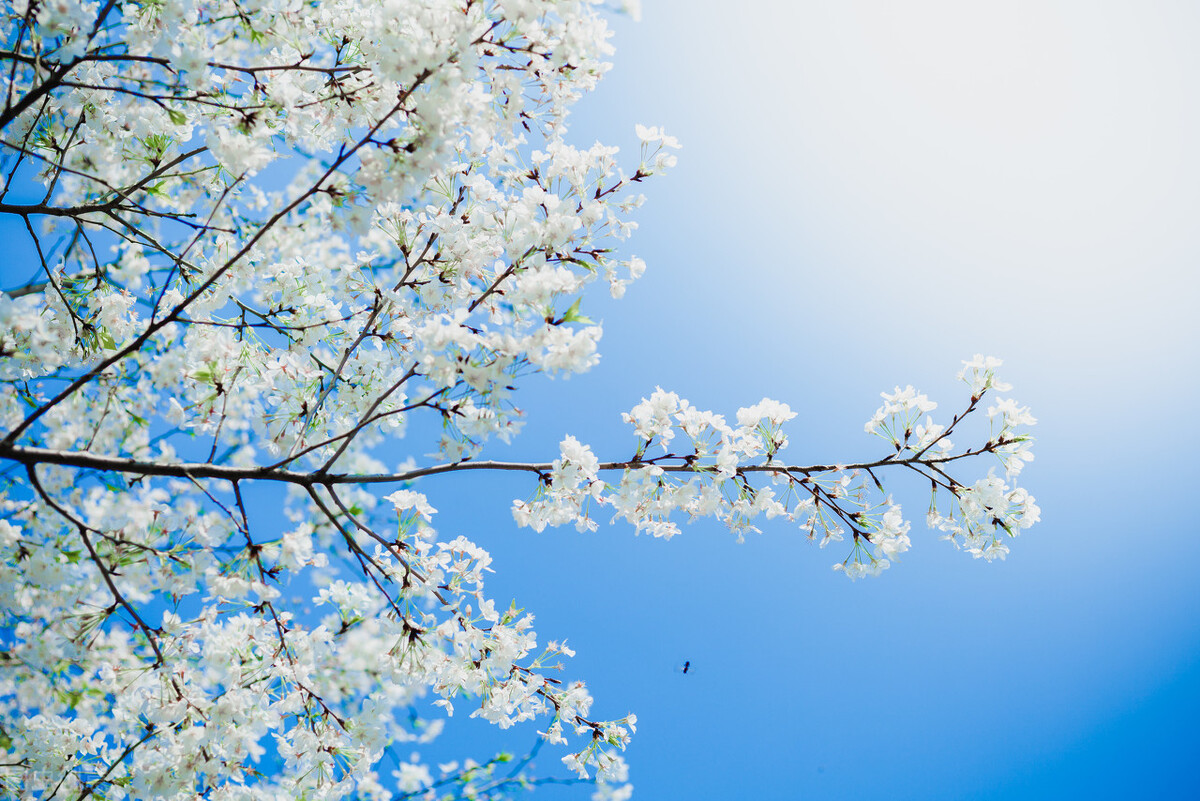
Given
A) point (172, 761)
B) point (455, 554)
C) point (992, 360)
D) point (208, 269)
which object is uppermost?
point (208, 269)

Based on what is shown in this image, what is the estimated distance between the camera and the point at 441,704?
3549 millimetres

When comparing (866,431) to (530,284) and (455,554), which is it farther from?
(455,554)

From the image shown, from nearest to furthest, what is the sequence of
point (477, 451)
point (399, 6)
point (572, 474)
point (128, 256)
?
point (399, 6) < point (477, 451) < point (572, 474) < point (128, 256)

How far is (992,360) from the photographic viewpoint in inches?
132

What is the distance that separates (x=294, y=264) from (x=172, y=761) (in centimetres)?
313

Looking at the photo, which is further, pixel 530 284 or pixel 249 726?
pixel 249 726

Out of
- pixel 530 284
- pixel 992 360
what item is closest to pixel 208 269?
pixel 530 284

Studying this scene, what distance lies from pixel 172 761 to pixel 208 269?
308 cm

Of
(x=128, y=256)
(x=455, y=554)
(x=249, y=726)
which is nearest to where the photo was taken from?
(x=249, y=726)

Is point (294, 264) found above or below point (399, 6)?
above

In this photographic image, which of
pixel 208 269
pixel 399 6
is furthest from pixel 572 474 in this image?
pixel 208 269

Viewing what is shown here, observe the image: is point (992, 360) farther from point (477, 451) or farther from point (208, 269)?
point (208, 269)

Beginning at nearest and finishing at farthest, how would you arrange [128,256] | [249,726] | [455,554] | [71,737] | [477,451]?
[477,451] < [249,726] < [455,554] < [71,737] < [128,256]

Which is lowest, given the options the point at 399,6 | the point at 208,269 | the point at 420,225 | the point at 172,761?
the point at 172,761
